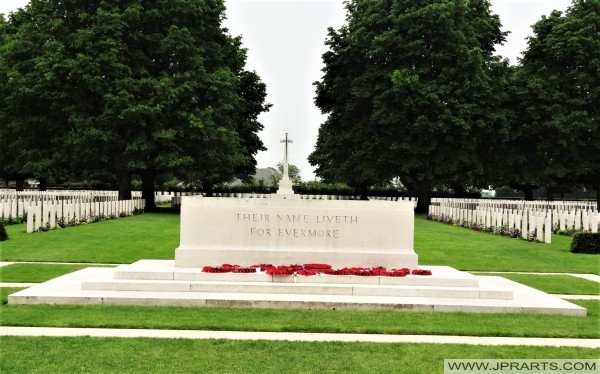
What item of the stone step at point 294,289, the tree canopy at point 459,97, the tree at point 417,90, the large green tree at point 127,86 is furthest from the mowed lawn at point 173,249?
the tree canopy at point 459,97

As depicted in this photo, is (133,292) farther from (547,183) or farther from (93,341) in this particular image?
(547,183)

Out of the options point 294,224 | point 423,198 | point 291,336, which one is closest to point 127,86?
point 423,198

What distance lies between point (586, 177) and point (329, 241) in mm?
32768

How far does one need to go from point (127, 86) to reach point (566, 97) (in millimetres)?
25731

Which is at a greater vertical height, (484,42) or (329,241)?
(484,42)

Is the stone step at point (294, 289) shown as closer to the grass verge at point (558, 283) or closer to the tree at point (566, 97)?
the grass verge at point (558, 283)

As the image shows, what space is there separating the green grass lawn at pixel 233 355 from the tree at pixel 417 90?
2565 centimetres

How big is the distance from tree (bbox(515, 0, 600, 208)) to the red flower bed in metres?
26.5

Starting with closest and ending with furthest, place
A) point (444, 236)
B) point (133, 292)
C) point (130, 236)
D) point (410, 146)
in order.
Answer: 1. point (133, 292)
2. point (130, 236)
3. point (444, 236)
4. point (410, 146)

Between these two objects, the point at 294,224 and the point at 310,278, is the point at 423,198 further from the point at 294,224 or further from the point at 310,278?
the point at 310,278

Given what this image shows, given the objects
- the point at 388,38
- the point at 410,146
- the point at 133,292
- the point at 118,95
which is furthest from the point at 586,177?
the point at 133,292

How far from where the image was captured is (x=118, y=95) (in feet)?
→ 90.0

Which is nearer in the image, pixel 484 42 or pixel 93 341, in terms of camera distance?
pixel 93 341

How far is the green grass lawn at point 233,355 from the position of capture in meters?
5.33
